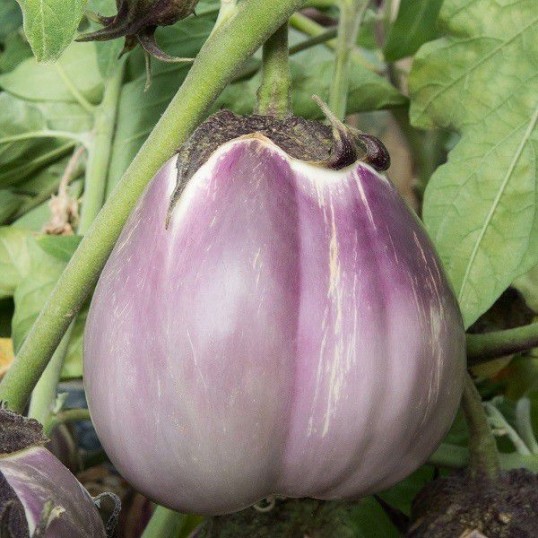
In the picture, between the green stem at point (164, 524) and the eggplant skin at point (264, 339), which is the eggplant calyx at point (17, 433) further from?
the green stem at point (164, 524)

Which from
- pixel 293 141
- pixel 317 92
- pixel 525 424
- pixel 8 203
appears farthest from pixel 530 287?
pixel 8 203

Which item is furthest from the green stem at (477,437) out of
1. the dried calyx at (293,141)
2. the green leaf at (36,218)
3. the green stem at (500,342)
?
the green leaf at (36,218)

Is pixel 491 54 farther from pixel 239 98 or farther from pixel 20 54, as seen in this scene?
pixel 20 54

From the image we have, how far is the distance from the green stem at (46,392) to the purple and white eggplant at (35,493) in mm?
151

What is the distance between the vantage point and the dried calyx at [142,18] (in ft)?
1.36

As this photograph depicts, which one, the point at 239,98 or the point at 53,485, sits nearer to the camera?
the point at 53,485

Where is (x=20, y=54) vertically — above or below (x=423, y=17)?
below

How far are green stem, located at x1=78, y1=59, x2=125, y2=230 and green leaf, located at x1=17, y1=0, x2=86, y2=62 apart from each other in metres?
0.27

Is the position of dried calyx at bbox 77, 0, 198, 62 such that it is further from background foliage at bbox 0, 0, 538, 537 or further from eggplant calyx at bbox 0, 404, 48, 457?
eggplant calyx at bbox 0, 404, 48, 457

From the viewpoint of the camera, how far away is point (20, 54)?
30.3 inches

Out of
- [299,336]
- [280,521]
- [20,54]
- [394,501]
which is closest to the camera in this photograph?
[299,336]

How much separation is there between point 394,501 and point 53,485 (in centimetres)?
30

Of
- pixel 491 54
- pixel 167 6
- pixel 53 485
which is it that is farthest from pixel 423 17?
pixel 53 485

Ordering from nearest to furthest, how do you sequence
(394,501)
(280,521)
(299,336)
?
(299,336)
(280,521)
(394,501)
